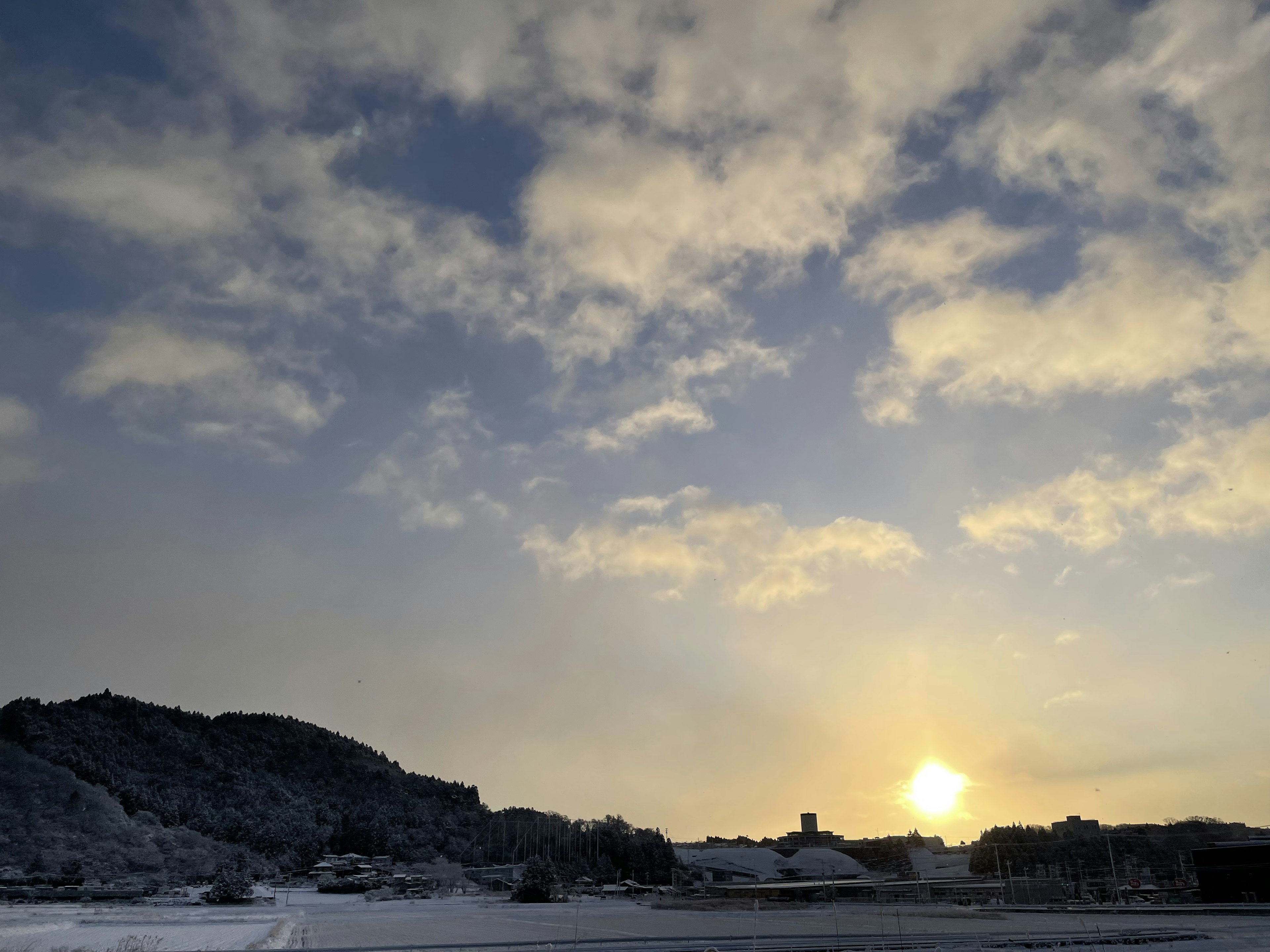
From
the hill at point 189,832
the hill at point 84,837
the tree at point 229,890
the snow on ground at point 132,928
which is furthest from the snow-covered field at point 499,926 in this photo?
the hill at point 189,832


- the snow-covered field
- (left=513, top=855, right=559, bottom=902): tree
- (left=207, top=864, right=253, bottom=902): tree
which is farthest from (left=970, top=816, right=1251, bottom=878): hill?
(left=207, top=864, right=253, bottom=902): tree

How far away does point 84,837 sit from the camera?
142 meters

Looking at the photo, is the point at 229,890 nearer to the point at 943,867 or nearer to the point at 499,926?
the point at 499,926

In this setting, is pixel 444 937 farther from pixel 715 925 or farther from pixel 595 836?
pixel 595 836

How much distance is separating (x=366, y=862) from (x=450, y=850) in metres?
48.1

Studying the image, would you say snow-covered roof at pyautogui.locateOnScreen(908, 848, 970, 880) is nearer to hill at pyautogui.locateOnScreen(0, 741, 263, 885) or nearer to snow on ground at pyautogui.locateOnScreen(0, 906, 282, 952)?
hill at pyautogui.locateOnScreen(0, 741, 263, 885)

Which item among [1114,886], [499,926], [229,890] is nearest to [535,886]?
[229,890]

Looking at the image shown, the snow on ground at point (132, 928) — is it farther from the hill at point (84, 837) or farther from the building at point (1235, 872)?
the building at point (1235, 872)

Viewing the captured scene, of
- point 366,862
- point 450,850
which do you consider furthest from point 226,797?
point 366,862

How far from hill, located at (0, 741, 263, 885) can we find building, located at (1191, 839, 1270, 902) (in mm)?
123964

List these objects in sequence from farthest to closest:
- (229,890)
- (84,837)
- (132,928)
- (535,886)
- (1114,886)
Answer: (84,837) → (535,886) → (229,890) → (1114,886) → (132,928)

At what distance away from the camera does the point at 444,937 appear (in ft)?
161

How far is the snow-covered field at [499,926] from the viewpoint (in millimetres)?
44188

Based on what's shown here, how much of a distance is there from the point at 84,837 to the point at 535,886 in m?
94.0
